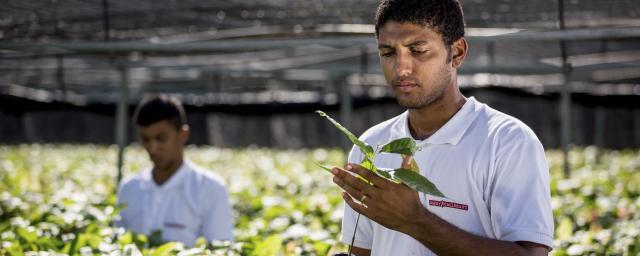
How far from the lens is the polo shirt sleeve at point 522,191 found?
2.16 m

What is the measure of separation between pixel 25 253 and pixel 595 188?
16.5 feet

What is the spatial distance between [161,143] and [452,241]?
298 cm

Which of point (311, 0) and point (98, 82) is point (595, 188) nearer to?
point (311, 0)

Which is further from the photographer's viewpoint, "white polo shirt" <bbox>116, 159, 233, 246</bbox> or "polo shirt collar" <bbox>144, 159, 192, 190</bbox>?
"polo shirt collar" <bbox>144, 159, 192, 190</bbox>

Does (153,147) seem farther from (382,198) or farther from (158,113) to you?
(382,198)

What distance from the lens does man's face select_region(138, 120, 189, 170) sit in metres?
4.79

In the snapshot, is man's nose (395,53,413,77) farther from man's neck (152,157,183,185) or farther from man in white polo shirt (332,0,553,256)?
man's neck (152,157,183,185)

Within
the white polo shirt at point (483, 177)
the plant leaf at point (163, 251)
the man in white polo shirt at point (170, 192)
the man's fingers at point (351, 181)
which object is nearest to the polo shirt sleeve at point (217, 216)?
the man in white polo shirt at point (170, 192)

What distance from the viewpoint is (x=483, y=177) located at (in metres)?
2.27

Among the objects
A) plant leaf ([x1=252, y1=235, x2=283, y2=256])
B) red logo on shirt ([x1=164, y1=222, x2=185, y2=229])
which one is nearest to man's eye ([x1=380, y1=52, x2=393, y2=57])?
plant leaf ([x1=252, y1=235, x2=283, y2=256])

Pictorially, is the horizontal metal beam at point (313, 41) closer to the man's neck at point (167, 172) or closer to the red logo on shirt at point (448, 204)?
the man's neck at point (167, 172)

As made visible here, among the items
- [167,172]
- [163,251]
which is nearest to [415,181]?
[163,251]

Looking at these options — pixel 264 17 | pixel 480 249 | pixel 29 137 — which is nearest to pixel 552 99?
pixel 264 17

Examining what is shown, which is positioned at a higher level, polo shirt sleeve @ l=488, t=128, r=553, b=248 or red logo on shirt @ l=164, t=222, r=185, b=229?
polo shirt sleeve @ l=488, t=128, r=553, b=248
